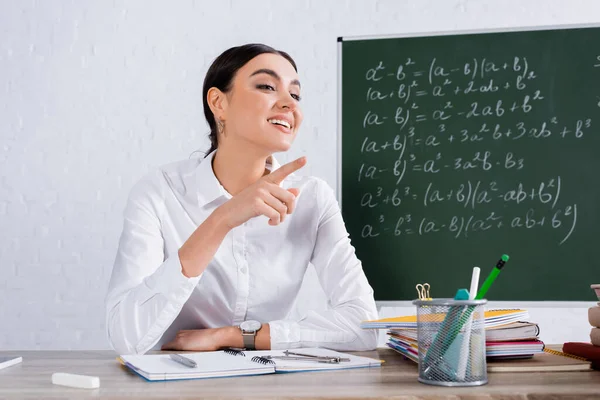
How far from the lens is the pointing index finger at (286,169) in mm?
1290

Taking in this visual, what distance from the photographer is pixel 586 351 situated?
3.48ft

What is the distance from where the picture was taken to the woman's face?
5.78 ft

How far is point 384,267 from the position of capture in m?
2.49

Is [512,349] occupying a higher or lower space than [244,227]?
lower

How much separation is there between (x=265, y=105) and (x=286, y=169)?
0.49 metres

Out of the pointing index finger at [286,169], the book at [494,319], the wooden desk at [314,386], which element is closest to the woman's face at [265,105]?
the pointing index finger at [286,169]

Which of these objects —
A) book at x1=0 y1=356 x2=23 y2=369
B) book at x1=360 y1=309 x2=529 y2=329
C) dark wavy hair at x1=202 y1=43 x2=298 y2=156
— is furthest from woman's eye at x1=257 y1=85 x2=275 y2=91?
book at x1=0 y1=356 x2=23 y2=369

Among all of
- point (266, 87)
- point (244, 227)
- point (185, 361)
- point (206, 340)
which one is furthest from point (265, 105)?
point (185, 361)

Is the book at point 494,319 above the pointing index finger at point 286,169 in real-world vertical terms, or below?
below

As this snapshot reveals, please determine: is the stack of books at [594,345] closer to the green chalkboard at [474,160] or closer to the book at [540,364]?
the book at [540,364]

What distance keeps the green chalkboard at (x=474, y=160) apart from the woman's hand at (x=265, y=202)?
47.8 inches

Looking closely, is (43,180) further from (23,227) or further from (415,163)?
(415,163)

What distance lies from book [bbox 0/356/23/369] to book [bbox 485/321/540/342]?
33.9 inches

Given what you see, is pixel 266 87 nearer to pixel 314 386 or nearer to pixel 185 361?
pixel 185 361
